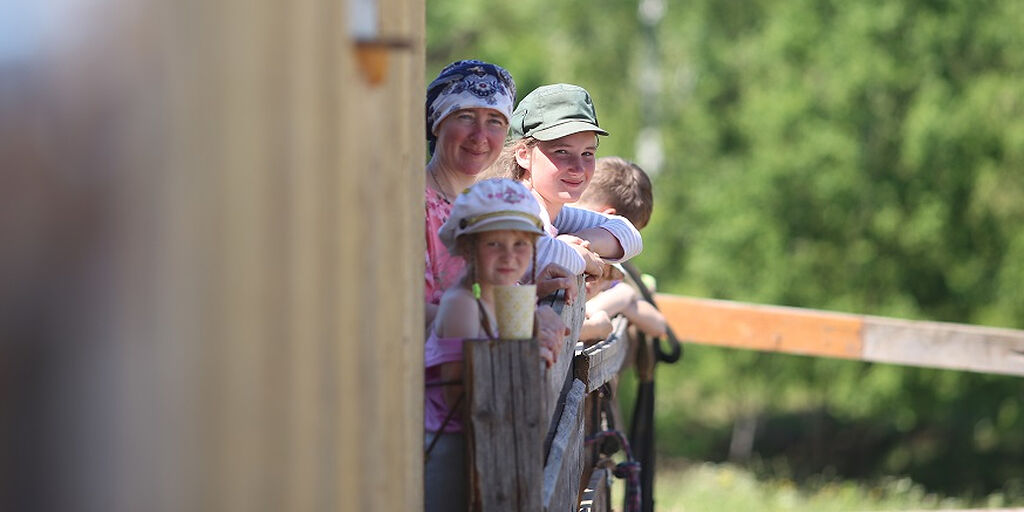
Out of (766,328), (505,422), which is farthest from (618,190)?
(766,328)

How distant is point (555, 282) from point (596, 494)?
1.10 metres

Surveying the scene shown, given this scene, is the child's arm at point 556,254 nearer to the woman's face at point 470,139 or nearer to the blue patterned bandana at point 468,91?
the woman's face at point 470,139

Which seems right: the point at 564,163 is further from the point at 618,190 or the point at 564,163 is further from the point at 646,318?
the point at 646,318

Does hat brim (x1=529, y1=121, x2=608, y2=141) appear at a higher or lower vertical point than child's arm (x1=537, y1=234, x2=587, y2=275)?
higher

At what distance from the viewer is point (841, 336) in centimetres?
861

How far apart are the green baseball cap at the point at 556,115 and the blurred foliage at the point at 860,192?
14.4 m

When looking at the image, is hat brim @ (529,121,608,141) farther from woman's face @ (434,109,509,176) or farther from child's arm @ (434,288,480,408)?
child's arm @ (434,288,480,408)

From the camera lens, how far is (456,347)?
312cm

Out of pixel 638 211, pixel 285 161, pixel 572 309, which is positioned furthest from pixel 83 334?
pixel 638 211

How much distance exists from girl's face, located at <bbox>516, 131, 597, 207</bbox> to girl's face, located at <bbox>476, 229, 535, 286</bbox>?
1.44 metres

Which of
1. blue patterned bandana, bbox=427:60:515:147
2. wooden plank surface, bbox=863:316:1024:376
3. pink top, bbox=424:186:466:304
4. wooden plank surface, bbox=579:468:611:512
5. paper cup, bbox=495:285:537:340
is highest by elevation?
blue patterned bandana, bbox=427:60:515:147

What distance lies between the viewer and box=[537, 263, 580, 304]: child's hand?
3.70 meters

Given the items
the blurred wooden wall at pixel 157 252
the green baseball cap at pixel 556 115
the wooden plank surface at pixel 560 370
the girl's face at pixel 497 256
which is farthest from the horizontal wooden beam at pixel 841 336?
the blurred wooden wall at pixel 157 252

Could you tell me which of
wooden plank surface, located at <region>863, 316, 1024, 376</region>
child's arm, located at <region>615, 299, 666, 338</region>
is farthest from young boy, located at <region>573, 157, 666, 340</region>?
wooden plank surface, located at <region>863, 316, 1024, 376</region>
